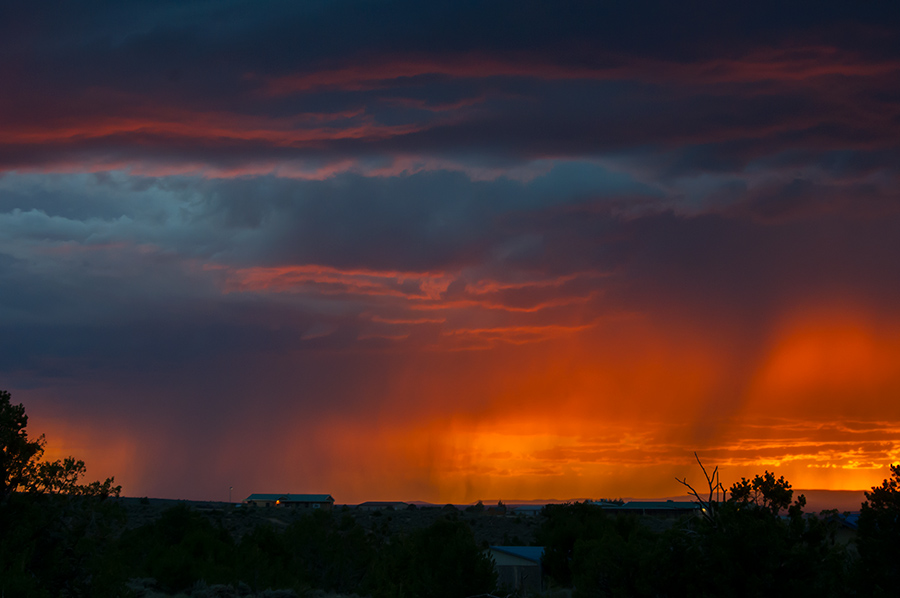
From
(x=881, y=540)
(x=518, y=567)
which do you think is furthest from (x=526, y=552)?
(x=881, y=540)

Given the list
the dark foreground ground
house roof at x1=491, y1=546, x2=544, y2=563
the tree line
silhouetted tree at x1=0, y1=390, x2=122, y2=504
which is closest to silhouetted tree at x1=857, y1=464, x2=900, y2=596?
the tree line

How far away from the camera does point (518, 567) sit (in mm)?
65188

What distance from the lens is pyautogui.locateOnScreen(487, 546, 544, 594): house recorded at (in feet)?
208

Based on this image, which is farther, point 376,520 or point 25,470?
point 376,520

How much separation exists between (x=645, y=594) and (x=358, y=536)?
2095 inches

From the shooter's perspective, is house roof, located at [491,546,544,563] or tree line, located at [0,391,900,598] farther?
house roof, located at [491,546,544,563]

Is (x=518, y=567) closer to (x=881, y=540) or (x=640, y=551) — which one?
(x=640, y=551)

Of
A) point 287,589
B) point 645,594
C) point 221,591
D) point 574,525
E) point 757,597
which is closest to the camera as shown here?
point 757,597

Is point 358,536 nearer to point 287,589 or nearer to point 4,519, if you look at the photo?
point 287,589

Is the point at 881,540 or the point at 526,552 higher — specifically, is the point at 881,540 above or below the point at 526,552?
above

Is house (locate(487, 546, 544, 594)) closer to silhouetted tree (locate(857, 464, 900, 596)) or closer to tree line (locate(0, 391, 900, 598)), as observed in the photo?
tree line (locate(0, 391, 900, 598))

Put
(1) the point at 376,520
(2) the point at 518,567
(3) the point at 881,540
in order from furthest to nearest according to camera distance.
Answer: (1) the point at 376,520 < (2) the point at 518,567 < (3) the point at 881,540

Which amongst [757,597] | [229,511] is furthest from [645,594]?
[229,511]

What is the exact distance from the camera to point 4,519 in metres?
28.7
